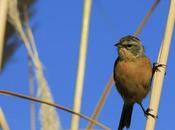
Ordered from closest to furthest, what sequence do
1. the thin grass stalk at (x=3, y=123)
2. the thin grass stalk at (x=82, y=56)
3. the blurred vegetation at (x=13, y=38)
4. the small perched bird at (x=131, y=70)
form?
the thin grass stalk at (x=3, y=123)
the thin grass stalk at (x=82, y=56)
the blurred vegetation at (x=13, y=38)
the small perched bird at (x=131, y=70)

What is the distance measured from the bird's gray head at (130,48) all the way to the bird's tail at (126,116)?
308 mm

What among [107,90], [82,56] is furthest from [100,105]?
[82,56]

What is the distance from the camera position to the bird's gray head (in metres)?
2.09

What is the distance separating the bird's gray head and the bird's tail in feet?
1.01

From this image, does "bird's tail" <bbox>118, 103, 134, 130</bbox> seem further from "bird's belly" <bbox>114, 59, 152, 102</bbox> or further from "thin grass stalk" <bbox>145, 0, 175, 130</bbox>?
"thin grass stalk" <bbox>145, 0, 175, 130</bbox>

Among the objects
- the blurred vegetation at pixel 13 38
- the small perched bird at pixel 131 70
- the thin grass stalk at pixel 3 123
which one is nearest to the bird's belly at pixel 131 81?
the small perched bird at pixel 131 70

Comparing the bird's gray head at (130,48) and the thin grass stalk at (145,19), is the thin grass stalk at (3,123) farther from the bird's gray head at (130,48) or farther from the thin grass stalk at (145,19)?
the bird's gray head at (130,48)

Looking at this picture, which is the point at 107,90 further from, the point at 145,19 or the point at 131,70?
the point at 131,70

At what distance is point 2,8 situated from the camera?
1.33m

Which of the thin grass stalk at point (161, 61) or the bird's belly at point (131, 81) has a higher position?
the bird's belly at point (131, 81)

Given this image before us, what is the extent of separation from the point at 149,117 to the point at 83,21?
391 millimetres

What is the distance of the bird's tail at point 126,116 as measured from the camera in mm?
1961

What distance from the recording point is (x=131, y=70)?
6.96 ft

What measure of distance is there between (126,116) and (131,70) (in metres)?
0.24
